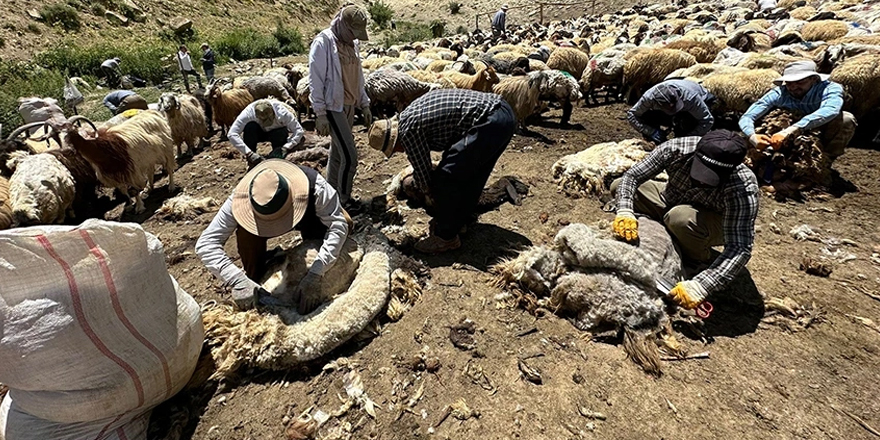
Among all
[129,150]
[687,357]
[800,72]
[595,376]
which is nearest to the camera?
[595,376]

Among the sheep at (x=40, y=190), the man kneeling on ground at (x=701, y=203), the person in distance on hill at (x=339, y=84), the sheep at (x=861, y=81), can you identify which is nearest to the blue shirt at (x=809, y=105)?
the sheep at (x=861, y=81)

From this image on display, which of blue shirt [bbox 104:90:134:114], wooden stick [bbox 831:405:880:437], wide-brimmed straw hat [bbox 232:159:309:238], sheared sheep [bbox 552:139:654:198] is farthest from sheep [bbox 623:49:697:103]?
blue shirt [bbox 104:90:134:114]

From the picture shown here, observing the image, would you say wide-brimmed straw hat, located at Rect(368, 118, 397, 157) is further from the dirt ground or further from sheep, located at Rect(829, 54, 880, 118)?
sheep, located at Rect(829, 54, 880, 118)

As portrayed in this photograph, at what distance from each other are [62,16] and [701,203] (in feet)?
98.6

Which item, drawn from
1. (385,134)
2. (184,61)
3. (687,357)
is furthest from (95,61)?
(687,357)

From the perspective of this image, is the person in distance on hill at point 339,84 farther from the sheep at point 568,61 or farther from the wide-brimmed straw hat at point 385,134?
the sheep at point 568,61

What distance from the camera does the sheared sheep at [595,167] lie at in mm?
5129

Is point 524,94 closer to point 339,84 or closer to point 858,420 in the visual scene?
point 339,84

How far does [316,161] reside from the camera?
21.9 feet

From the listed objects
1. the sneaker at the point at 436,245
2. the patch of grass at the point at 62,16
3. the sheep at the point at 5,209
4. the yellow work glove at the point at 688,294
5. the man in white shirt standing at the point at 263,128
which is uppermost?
the patch of grass at the point at 62,16

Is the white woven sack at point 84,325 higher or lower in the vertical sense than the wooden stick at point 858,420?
higher

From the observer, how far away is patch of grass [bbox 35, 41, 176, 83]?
53.8 ft

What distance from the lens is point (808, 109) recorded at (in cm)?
462

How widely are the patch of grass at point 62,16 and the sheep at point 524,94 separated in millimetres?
25654
